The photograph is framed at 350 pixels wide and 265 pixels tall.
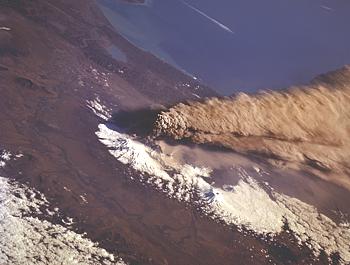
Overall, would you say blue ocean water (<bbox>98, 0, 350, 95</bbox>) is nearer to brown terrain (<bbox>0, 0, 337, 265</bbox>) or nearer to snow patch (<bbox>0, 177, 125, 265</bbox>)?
brown terrain (<bbox>0, 0, 337, 265</bbox>)

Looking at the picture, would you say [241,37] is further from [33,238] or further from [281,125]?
[33,238]

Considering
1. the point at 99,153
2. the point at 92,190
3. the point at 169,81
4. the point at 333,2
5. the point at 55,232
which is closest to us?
the point at 55,232

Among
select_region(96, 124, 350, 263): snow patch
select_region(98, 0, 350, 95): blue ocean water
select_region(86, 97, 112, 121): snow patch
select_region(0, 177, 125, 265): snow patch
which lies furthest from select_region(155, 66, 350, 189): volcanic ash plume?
select_region(0, 177, 125, 265): snow patch

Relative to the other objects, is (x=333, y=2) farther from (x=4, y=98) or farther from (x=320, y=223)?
(x=4, y=98)

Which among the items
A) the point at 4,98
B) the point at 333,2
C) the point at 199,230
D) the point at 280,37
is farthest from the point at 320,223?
the point at 333,2

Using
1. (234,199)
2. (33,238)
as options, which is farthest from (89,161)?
(234,199)
